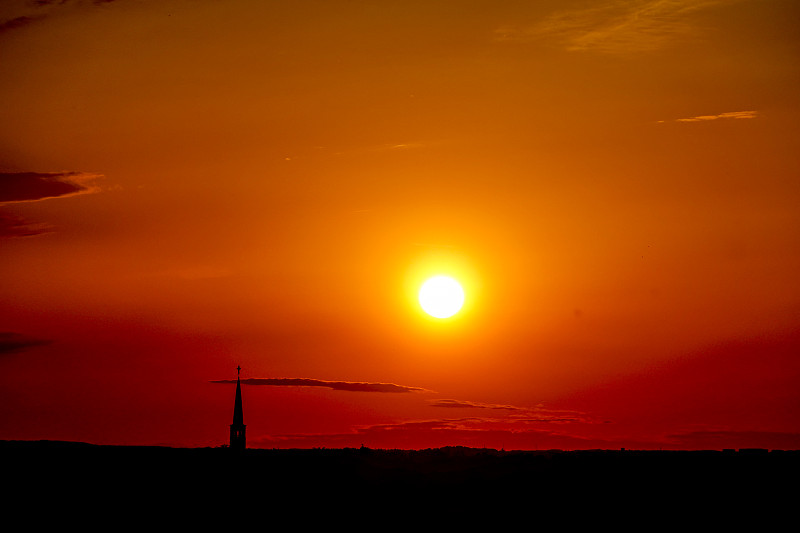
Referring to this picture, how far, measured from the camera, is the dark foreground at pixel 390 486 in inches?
3093

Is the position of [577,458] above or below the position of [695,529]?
above

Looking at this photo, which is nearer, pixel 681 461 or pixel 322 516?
pixel 322 516

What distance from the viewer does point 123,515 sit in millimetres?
76750

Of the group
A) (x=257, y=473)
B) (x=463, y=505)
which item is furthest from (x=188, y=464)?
(x=463, y=505)

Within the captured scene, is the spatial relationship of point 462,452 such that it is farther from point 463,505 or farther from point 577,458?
point 463,505

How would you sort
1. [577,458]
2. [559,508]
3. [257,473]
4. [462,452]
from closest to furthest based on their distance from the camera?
1. [559,508]
2. [257,473]
3. [577,458]
4. [462,452]

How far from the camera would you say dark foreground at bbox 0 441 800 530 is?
258 feet

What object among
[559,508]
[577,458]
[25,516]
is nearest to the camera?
[25,516]

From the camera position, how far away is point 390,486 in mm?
89938

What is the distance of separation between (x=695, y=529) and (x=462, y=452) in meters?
36.9

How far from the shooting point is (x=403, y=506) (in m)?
84.4

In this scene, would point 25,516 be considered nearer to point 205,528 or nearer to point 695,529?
point 205,528

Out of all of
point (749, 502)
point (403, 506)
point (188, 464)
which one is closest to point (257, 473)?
point (188, 464)

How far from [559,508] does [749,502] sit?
40.1 ft
